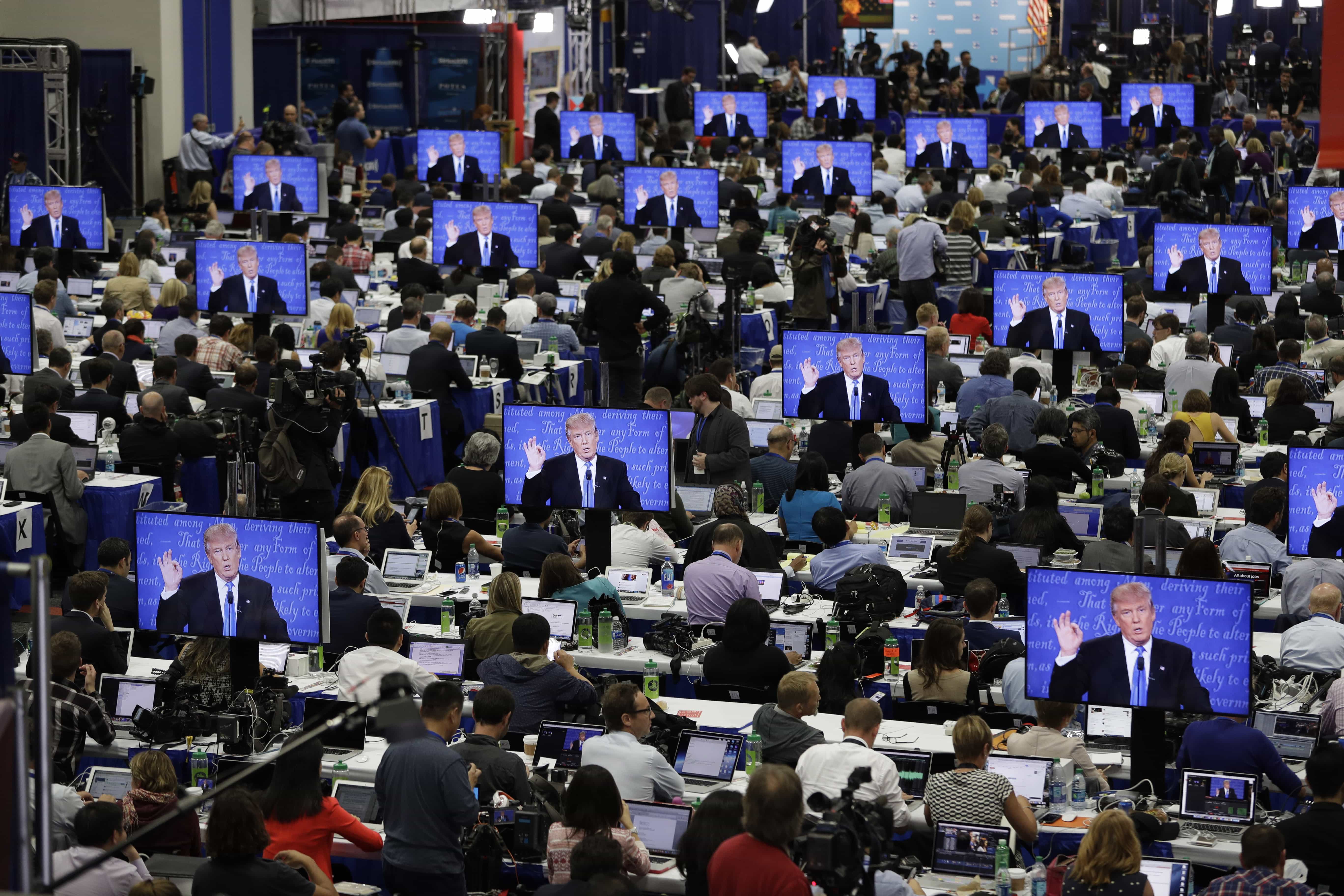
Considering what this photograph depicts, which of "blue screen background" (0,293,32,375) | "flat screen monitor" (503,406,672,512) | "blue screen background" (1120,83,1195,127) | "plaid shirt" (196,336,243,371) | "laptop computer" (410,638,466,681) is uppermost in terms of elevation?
"blue screen background" (1120,83,1195,127)

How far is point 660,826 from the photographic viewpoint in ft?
26.3

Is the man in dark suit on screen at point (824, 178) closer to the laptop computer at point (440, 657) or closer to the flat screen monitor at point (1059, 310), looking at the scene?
the flat screen monitor at point (1059, 310)

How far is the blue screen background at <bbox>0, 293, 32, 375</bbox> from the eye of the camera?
617 inches

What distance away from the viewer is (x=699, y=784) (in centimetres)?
864

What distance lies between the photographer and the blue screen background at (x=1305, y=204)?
783 inches

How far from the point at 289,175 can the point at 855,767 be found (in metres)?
15.9

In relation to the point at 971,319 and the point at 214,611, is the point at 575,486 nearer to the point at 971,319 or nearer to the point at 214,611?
the point at 214,611

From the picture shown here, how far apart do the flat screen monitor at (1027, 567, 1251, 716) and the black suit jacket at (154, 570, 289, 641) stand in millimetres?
3535

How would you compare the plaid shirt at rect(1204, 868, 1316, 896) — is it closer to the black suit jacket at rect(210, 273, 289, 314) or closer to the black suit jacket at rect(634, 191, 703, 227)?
the black suit jacket at rect(210, 273, 289, 314)

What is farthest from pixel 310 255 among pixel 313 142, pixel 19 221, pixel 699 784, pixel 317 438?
pixel 699 784

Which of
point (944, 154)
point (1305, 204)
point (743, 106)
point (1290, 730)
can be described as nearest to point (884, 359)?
point (1290, 730)

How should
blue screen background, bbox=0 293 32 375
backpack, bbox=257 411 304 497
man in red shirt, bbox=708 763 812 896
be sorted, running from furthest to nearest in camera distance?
blue screen background, bbox=0 293 32 375 < backpack, bbox=257 411 304 497 < man in red shirt, bbox=708 763 812 896

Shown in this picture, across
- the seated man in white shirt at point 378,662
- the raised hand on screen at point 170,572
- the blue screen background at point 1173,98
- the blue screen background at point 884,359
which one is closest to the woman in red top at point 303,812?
the seated man in white shirt at point 378,662

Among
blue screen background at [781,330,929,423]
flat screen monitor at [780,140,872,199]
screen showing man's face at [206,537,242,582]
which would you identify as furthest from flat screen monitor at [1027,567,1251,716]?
flat screen monitor at [780,140,872,199]
